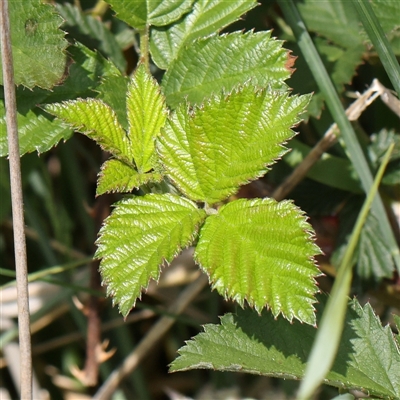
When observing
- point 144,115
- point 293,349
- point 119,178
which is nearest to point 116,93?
point 144,115

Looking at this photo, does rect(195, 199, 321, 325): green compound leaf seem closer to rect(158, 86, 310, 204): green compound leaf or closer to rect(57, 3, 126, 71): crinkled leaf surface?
rect(158, 86, 310, 204): green compound leaf

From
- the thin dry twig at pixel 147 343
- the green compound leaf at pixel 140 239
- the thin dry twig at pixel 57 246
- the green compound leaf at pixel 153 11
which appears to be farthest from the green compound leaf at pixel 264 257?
the thin dry twig at pixel 57 246

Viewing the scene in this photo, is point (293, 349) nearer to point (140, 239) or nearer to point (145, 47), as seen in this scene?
point (140, 239)

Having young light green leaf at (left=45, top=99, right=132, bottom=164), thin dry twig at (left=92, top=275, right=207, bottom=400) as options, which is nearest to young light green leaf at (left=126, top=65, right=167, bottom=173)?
young light green leaf at (left=45, top=99, right=132, bottom=164)

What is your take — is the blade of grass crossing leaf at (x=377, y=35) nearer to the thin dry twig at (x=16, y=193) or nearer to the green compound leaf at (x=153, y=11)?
the green compound leaf at (x=153, y=11)

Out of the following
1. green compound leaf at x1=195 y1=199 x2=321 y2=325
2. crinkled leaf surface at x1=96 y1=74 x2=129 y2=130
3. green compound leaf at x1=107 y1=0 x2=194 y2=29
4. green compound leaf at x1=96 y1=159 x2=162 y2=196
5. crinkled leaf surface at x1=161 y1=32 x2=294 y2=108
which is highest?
green compound leaf at x1=107 y1=0 x2=194 y2=29

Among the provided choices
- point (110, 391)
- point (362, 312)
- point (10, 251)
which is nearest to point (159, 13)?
point (362, 312)

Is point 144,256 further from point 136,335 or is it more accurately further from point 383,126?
point 136,335
